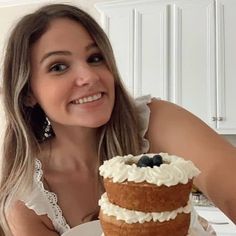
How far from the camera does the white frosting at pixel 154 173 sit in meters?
0.59

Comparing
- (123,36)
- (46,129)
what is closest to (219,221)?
(123,36)

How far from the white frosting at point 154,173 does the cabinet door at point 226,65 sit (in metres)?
2.27

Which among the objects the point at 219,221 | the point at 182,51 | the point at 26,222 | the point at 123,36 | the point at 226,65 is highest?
the point at 123,36

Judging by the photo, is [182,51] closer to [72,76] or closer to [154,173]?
[72,76]

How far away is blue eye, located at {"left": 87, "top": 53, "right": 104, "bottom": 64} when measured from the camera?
995 mm

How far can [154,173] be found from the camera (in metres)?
0.59

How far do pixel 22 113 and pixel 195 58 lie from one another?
199 centimetres

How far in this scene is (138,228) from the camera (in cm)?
60

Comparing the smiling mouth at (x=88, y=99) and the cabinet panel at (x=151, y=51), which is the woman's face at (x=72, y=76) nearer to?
the smiling mouth at (x=88, y=99)

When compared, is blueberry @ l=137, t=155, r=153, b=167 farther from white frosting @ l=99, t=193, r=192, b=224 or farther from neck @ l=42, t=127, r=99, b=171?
neck @ l=42, t=127, r=99, b=171

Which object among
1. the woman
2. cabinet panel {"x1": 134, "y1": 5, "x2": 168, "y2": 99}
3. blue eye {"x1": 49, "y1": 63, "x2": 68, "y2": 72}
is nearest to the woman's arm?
the woman

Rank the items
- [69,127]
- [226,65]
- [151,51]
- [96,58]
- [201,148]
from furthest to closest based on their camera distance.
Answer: [151,51] < [226,65] < [69,127] < [96,58] < [201,148]

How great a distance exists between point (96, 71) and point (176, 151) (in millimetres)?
277

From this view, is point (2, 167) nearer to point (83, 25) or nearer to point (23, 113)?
point (23, 113)
